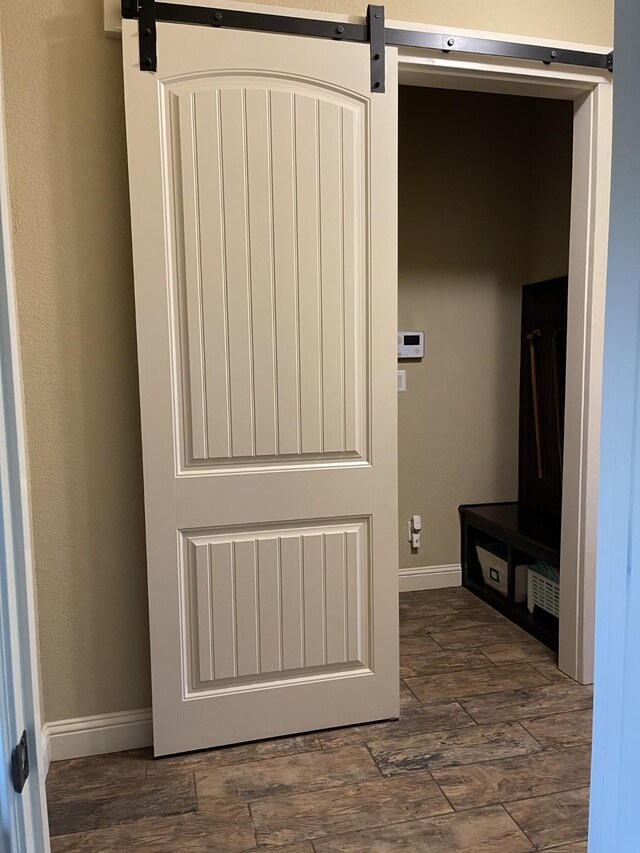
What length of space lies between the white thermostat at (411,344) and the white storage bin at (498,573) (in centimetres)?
114

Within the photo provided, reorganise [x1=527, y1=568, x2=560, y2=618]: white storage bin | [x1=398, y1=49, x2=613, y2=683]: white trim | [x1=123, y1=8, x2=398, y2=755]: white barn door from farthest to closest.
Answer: [x1=527, y1=568, x2=560, y2=618]: white storage bin, [x1=398, y1=49, x2=613, y2=683]: white trim, [x1=123, y1=8, x2=398, y2=755]: white barn door

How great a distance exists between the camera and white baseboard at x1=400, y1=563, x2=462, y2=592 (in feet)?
12.1

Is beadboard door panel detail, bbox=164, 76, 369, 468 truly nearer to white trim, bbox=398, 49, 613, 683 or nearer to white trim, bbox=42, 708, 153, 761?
white trim, bbox=398, 49, 613, 683

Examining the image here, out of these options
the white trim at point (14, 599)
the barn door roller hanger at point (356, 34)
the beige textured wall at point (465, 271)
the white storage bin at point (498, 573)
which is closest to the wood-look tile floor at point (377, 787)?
the white storage bin at point (498, 573)

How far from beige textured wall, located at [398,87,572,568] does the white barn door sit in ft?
4.62

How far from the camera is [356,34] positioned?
6.93 feet

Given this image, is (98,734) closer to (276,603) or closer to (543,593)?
(276,603)

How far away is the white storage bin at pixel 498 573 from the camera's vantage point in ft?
10.8

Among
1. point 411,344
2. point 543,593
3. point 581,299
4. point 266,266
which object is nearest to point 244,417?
point 266,266

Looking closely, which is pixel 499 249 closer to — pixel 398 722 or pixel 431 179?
pixel 431 179

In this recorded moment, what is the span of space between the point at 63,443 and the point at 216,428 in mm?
494

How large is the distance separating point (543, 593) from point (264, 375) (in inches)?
72.3

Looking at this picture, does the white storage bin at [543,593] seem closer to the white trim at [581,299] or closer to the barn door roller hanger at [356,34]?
the white trim at [581,299]

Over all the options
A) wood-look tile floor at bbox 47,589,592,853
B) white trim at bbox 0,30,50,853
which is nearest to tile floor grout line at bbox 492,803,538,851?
wood-look tile floor at bbox 47,589,592,853
